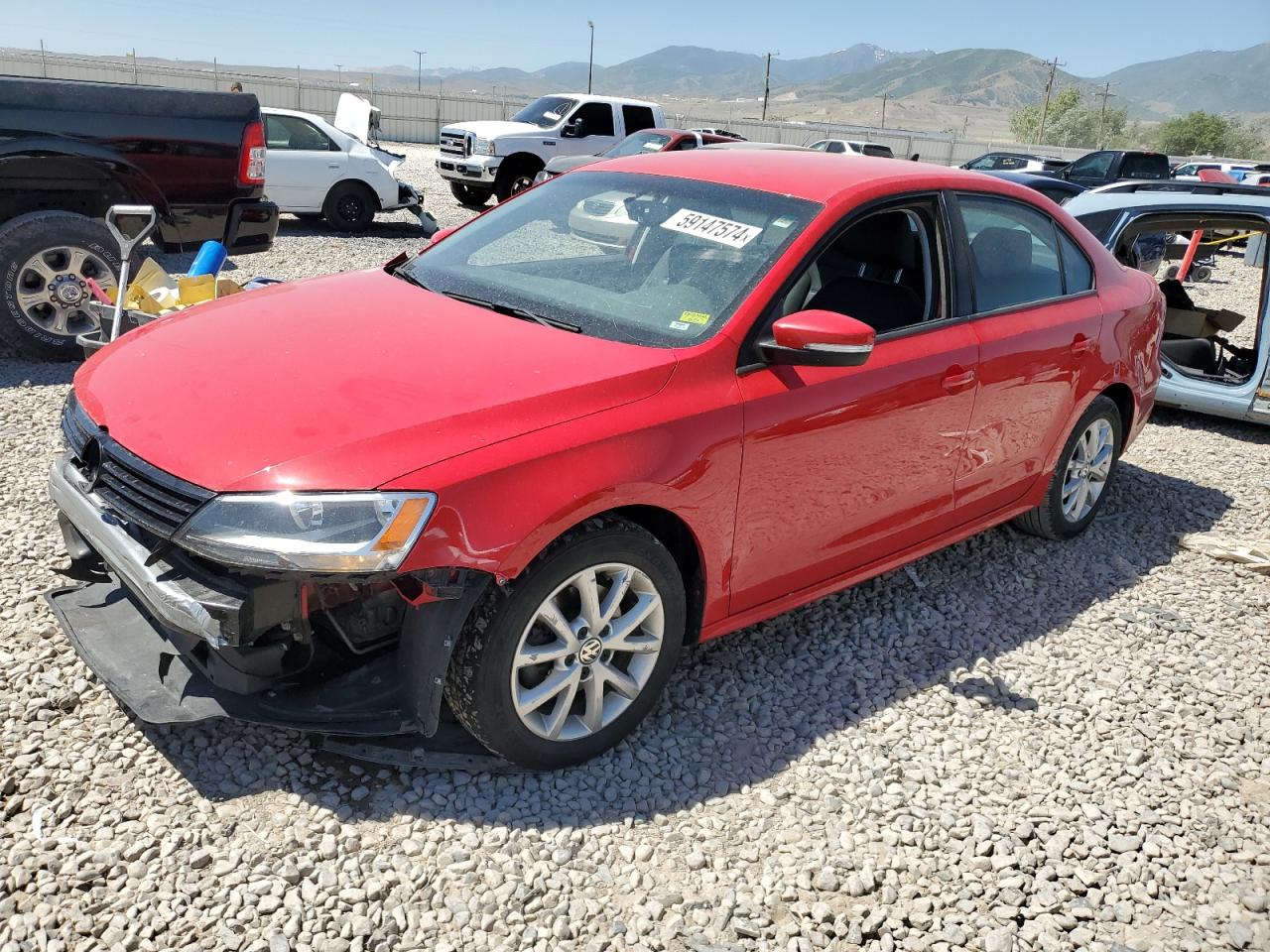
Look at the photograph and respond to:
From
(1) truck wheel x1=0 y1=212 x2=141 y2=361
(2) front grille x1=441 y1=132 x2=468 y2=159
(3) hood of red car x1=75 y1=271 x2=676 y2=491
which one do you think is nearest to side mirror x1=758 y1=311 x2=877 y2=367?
(3) hood of red car x1=75 y1=271 x2=676 y2=491

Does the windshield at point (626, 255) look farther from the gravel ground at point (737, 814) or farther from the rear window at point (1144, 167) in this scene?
the rear window at point (1144, 167)

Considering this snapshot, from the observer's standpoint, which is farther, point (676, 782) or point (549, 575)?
point (676, 782)

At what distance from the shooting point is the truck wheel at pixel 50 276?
630cm

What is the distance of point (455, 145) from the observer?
17.9 metres

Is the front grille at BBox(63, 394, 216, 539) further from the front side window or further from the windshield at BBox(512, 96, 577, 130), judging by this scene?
the windshield at BBox(512, 96, 577, 130)

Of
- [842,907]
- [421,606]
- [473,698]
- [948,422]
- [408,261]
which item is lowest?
[842,907]

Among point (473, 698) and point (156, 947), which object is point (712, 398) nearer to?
point (473, 698)

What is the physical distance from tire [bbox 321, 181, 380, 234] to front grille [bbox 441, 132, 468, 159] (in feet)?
14.1

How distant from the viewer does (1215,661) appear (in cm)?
427

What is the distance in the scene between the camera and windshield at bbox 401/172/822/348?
3.36 metres

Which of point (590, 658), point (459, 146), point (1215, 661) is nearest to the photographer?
point (590, 658)

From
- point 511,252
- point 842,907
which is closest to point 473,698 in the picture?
point 842,907

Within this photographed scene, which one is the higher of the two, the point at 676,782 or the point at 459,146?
the point at 459,146

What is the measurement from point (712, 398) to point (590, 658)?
2.77ft
